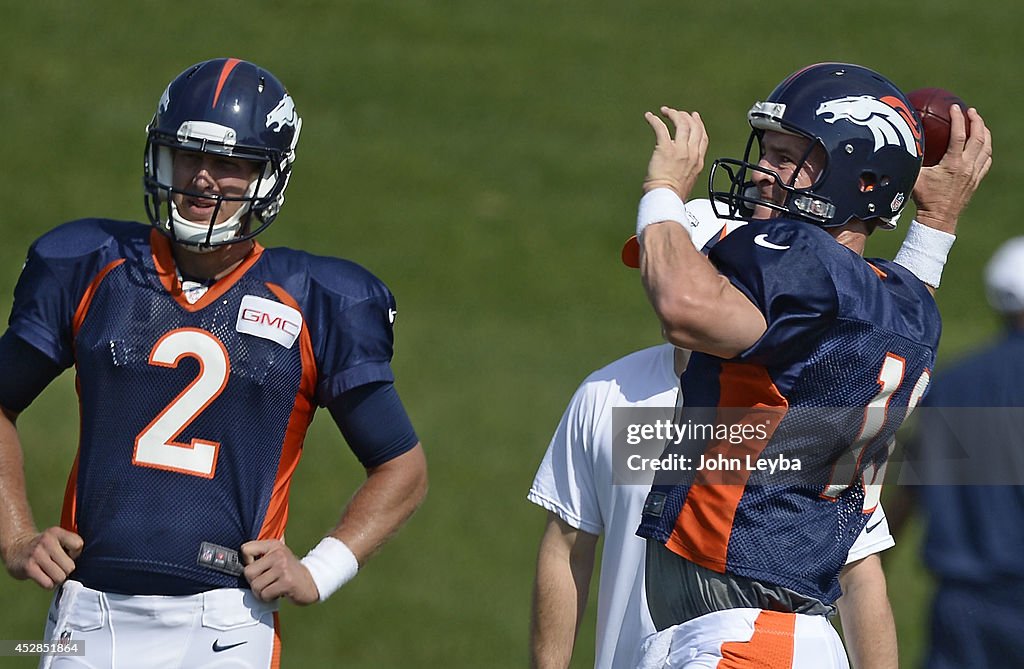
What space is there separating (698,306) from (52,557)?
1660 mm

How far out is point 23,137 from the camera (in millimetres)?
12508

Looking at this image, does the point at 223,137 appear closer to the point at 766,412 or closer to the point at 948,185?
the point at 766,412

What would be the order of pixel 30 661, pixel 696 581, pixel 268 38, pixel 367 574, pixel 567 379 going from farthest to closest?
pixel 268 38
pixel 567 379
pixel 367 574
pixel 30 661
pixel 696 581

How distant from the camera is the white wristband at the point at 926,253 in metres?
3.85

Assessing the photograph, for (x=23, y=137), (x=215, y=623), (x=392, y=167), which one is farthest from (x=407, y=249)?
(x=215, y=623)

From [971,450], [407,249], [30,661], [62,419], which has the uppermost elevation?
[971,450]

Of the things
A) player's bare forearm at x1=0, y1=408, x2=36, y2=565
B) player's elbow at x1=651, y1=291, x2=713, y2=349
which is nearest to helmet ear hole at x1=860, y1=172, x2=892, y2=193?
player's elbow at x1=651, y1=291, x2=713, y2=349

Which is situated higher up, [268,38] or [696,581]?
[268,38]

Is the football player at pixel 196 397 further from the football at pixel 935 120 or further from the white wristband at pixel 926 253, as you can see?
the football at pixel 935 120

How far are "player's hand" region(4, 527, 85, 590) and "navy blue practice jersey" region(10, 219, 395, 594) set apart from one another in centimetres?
4

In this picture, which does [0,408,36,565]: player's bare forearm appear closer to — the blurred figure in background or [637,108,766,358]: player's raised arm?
[637,108,766,358]: player's raised arm

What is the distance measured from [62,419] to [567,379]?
11.0 feet

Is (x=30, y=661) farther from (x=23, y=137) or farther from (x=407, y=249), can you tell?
(x=23, y=137)

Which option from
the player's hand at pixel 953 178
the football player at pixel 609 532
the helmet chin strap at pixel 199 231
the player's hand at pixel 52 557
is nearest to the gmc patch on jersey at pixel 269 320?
the helmet chin strap at pixel 199 231
